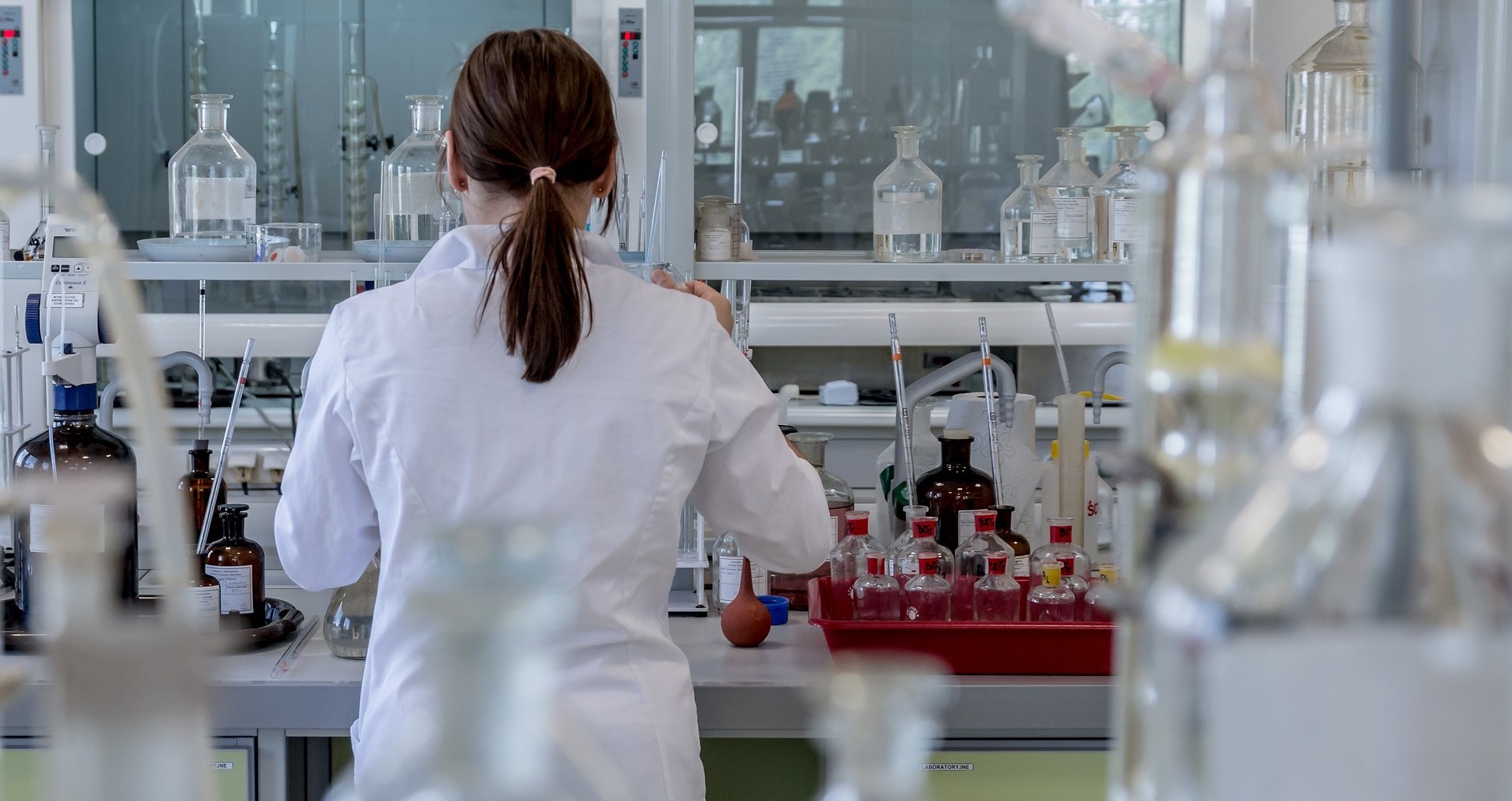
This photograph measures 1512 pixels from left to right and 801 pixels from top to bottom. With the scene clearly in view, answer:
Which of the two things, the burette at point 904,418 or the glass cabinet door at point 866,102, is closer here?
the burette at point 904,418

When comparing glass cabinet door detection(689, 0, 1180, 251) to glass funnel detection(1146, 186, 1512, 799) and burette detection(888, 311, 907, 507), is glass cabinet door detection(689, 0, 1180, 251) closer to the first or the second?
burette detection(888, 311, 907, 507)

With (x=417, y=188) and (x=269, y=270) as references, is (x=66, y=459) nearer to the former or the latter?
(x=269, y=270)

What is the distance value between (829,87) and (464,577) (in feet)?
13.6

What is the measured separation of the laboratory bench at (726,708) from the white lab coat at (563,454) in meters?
0.22

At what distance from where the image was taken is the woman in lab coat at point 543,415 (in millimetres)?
1495

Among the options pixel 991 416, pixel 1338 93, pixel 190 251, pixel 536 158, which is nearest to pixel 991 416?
pixel 991 416

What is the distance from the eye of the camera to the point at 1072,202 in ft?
7.77

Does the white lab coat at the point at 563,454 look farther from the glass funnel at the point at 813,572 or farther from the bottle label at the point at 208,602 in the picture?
the glass funnel at the point at 813,572

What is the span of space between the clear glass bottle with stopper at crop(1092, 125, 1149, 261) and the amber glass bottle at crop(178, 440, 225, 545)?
145 centimetres

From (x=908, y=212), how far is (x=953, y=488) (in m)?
0.47

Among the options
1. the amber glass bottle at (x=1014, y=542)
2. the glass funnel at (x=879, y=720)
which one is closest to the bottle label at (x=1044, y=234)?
the amber glass bottle at (x=1014, y=542)

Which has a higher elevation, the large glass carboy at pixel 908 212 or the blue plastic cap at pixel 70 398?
the large glass carboy at pixel 908 212

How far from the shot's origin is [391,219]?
2.33 m

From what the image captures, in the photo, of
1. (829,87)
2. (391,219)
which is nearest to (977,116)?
(829,87)
